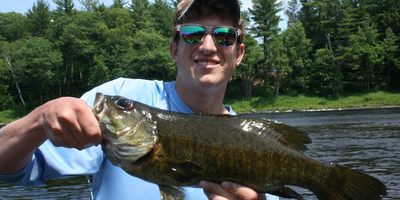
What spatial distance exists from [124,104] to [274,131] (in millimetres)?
1228

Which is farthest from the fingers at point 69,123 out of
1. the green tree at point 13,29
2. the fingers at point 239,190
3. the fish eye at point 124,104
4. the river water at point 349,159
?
the green tree at point 13,29

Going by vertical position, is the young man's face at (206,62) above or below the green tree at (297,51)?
below

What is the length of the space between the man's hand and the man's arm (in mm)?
875

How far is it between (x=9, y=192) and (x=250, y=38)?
46.5m

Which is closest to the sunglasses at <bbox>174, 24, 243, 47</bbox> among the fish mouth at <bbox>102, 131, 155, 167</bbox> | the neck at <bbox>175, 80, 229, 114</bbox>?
the neck at <bbox>175, 80, 229, 114</bbox>

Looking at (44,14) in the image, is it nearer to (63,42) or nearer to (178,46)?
(63,42)

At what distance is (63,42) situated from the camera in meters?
54.6

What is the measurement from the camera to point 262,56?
51.8 meters

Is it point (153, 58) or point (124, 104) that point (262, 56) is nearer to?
point (153, 58)

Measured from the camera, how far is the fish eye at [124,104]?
2.24 meters

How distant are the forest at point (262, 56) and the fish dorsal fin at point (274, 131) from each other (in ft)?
153

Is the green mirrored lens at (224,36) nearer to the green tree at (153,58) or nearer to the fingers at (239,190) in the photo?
the fingers at (239,190)

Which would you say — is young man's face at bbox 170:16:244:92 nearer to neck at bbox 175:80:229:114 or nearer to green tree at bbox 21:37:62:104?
neck at bbox 175:80:229:114

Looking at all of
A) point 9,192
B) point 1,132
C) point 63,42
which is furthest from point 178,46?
point 63,42
